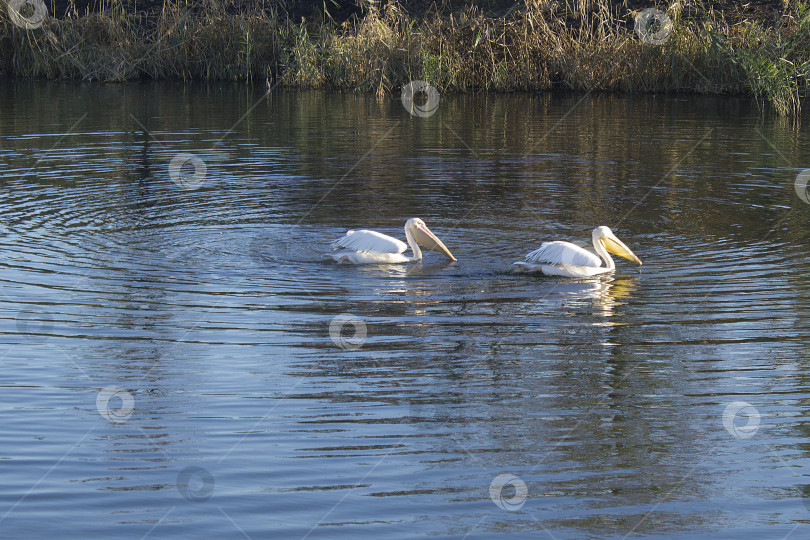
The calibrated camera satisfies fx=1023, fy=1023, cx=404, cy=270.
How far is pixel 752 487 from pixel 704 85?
63.3ft

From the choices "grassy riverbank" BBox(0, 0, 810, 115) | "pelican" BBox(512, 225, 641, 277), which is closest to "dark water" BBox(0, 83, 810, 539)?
"pelican" BBox(512, 225, 641, 277)

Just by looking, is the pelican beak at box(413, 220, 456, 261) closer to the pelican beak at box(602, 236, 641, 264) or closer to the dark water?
the dark water

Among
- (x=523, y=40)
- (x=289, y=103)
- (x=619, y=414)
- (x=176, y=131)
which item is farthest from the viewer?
(x=523, y=40)

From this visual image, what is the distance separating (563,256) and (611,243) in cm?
60

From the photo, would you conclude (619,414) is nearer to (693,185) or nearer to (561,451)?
(561,451)

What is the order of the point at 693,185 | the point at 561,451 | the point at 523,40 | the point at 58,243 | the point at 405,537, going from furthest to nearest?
the point at 523,40
the point at 693,185
the point at 58,243
the point at 561,451
the point at 405,537

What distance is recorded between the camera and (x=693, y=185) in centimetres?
1211

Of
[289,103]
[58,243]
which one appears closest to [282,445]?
[58,243]

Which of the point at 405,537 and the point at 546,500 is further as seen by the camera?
the point at 546,500

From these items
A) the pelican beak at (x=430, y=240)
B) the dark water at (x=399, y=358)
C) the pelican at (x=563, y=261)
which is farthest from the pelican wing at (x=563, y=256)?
the pelican beak at (x=430, y=240)

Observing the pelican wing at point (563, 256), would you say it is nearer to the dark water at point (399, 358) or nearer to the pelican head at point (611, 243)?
the dark water at point (399, 358)

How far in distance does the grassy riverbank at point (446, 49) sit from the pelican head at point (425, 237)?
12.6m

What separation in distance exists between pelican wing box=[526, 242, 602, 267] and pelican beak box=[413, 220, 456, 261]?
0.81m

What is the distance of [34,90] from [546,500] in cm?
2124
